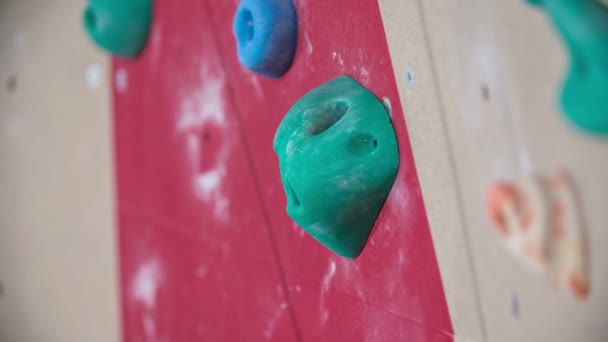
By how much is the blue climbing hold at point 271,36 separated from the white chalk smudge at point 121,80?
803mm

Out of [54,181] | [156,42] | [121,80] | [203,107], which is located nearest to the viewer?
[203,107]

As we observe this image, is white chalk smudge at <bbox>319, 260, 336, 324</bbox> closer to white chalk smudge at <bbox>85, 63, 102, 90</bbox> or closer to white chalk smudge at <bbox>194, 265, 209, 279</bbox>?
white chalk smudge at <bbox>194, 265, 209, 279</bbox>

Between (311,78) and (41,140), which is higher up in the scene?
(311,78)

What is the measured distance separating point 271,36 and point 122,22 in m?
0.76

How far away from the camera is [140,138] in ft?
5.97

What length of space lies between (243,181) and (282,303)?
0.27 meters

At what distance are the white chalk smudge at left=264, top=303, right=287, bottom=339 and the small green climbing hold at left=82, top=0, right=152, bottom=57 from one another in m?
0.87

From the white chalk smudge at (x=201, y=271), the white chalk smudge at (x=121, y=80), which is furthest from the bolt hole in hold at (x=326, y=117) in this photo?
the white chalk smudge at (x=121, y=80)

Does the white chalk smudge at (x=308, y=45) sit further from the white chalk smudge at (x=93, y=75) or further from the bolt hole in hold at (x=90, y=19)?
the white chalk smudge at (x=93, y=75)

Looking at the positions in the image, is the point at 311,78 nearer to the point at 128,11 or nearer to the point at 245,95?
the point at 245,95

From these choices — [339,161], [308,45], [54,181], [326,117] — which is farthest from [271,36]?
[54,181]

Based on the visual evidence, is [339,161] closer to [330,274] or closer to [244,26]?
[330,274]

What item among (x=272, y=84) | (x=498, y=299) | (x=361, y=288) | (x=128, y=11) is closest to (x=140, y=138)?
(x=128, y=11)

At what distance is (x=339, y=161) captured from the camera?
918 millimetres
